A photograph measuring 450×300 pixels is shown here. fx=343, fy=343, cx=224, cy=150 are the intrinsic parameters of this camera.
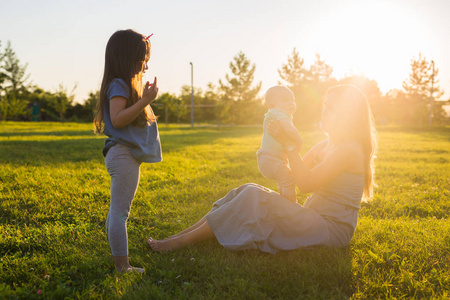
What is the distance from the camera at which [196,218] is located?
436 cm

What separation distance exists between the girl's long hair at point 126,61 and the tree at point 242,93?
38.7 meters

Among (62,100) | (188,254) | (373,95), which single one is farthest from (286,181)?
(373,95)

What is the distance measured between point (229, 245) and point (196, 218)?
145 centimetres

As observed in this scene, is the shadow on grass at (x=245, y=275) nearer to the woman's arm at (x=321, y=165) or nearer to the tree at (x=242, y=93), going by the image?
the woman's arm at (x=321, y=165)

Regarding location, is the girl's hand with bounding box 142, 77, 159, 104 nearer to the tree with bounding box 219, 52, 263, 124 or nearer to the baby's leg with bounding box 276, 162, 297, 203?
the baby's leg with bounding box 276, 162, 297, 203

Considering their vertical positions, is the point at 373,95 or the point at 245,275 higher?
the point at 373,95

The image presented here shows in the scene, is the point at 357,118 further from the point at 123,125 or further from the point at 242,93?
the point at 242,93

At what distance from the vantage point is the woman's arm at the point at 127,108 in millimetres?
2465

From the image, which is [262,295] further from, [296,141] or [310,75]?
[310,75]

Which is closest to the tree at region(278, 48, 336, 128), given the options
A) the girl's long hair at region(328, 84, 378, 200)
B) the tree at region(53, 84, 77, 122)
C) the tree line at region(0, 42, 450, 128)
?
the tree line at region(0, 42, 450, 128)

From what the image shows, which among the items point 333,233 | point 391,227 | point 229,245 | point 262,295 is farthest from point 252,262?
point 391,227

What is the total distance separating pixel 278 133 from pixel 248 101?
128ft

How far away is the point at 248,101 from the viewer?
1636 inches

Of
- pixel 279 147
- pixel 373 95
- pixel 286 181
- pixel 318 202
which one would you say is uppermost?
pixel 373 95
